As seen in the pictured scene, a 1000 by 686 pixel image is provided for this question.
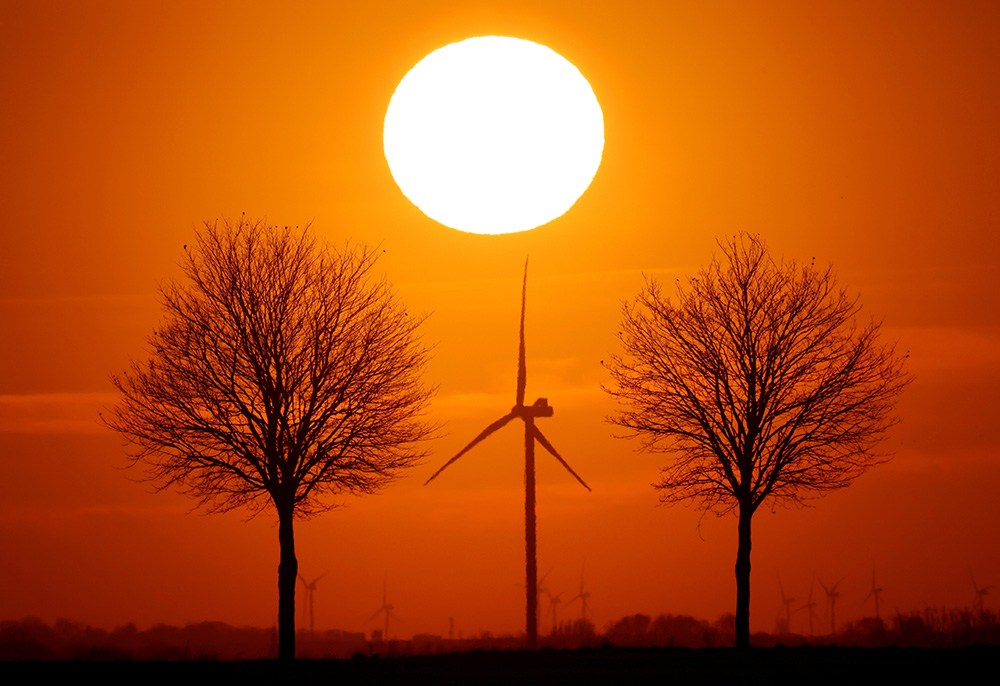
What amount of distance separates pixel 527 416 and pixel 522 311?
4.68 m

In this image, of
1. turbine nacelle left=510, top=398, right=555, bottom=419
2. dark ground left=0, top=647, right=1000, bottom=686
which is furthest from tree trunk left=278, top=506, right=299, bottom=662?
turbine nacelle left=510, top=398, right=555, bottom=419

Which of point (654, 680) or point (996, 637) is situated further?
point (996, 637)

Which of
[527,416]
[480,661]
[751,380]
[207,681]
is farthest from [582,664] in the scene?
[527,416]

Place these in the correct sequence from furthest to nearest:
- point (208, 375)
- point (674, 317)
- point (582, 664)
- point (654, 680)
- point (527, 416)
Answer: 1. point (527, 416)
2. point (674, 317)
3. point (208, 375)
4. point (582, 664)
5. point (654, 680)

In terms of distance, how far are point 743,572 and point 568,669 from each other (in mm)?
8939

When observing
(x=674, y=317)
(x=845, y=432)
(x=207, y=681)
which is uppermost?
(x=674, y=317)

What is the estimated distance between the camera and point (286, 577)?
35.2m

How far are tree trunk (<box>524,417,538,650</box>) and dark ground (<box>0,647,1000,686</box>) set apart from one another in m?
14.3

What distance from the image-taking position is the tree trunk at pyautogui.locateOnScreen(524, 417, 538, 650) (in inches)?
1895

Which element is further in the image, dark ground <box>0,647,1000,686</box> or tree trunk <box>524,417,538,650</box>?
tree trunk <box>524,417,538,650</box>

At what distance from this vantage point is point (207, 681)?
94.6 ft

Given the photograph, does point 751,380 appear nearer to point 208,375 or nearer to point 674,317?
point 674,317

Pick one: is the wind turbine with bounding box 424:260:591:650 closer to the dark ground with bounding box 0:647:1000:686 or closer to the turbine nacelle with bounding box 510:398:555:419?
the turbine nacelle with bounding box 510:398:555:419

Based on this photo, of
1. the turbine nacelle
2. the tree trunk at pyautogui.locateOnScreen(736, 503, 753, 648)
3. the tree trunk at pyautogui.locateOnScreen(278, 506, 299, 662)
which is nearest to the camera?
the tree trunk at pyautogui.locateOnScreen(278, 506, 299, 662)
